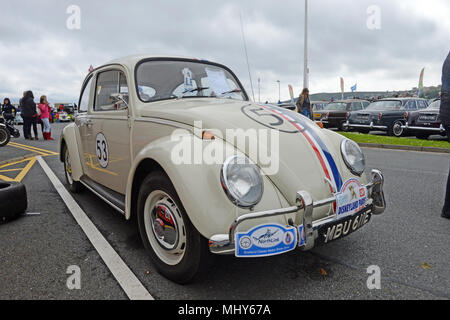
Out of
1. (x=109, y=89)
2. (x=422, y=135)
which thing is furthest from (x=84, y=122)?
(x=422, y=135)

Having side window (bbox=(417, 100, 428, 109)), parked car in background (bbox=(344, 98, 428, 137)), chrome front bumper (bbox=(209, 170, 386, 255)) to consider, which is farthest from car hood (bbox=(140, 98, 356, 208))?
side window (bbox=(417, 100, 428, 109))

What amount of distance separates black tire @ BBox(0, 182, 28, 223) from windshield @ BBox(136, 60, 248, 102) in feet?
6.10

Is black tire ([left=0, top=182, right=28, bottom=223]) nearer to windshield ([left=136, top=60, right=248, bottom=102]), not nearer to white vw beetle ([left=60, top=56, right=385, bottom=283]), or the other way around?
white vw beetle ([left=60, top=56, right=385, bottom=283])

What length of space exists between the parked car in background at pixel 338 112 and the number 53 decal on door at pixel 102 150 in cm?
1427

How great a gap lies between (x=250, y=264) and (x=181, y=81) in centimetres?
195

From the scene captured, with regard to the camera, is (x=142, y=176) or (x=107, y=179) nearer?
(x=142, y=176)

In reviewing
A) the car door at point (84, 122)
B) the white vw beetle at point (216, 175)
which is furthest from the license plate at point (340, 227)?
the car door at point (84, 122)

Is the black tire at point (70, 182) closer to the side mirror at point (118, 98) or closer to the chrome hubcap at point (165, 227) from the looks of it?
the side mirror at point (118, 98)

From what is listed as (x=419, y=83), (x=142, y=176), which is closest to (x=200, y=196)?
(x=142, y=176)

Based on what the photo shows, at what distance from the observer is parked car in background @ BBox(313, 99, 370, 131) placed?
16.8 metres

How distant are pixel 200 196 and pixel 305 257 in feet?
3.95

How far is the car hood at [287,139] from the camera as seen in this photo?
2398 millimetres

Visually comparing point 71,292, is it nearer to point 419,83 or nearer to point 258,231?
point 258,231

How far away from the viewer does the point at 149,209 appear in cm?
263
